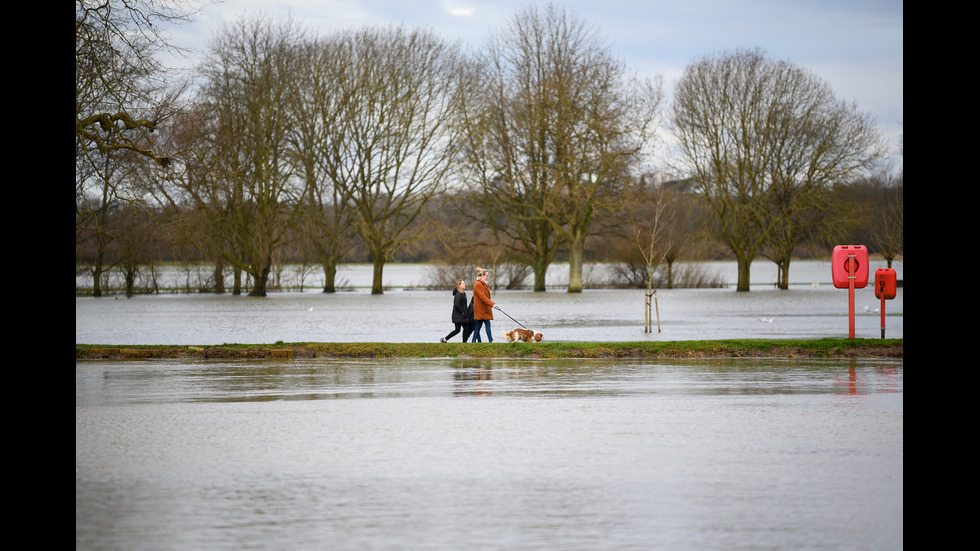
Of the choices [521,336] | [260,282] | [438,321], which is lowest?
[438,321]

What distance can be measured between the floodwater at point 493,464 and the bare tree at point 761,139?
48.3m

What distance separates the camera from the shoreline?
1897cm

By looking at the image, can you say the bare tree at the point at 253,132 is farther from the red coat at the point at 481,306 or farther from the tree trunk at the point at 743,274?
the red coat at the point at 481,306

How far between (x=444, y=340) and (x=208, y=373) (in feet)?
23.8

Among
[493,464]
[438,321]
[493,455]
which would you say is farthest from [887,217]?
[493,464]

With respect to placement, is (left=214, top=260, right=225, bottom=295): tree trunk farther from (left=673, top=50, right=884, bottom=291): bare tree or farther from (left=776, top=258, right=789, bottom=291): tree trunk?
(left=776, top=258, right=789, bottom=291): tree trunk

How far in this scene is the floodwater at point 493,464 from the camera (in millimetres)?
6492

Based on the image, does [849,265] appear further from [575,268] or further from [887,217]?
[887,217]

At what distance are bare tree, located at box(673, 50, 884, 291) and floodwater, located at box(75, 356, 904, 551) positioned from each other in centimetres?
4827

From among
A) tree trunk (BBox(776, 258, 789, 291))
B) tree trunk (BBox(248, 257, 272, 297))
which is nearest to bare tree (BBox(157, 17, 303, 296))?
tree trunk (BBox(248, 257, 272, 297))

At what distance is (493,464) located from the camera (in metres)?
8.62

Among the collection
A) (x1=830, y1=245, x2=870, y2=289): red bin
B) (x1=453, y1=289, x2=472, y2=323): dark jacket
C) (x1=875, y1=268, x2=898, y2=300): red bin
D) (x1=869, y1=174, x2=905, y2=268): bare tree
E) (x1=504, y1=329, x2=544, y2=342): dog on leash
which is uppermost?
(x1=869, y1=174, x2=905, y2=268): bare tree

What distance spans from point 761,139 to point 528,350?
151 ft
